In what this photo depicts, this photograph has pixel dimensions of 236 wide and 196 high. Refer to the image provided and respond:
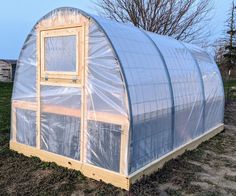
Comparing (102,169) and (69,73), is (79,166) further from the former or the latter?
(69,73)

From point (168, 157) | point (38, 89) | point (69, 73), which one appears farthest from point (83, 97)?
point (168, 157)

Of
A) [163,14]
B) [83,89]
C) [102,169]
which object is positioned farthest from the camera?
[163,14]

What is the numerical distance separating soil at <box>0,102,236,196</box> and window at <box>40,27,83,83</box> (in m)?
1.49

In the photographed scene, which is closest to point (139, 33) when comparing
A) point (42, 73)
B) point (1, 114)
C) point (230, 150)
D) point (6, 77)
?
point (42, 73)

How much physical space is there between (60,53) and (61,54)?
0.03m

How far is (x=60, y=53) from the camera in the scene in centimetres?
513

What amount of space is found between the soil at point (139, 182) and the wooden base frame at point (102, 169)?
78mm

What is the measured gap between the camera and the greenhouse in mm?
4516

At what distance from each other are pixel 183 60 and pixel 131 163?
2.99 metres

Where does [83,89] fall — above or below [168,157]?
above

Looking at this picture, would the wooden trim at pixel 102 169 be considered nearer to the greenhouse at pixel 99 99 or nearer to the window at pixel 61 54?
the greenhouse at pixel 99 99

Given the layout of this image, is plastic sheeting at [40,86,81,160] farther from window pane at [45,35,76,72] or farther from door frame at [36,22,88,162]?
window pane at [45,35,76,72]

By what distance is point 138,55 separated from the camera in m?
4.95

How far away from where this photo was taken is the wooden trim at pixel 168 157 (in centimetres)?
453
